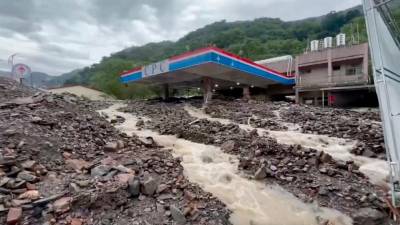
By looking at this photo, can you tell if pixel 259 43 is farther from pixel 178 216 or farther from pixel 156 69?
pixel 178 216

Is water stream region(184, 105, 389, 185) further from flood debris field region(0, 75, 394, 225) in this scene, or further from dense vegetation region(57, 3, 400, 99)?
dense vegetation region(57, 3, 400, 99)

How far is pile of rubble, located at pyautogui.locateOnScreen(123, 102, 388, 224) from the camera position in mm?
6184

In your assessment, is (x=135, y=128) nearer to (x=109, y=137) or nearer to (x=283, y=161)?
(x=109, y=137)

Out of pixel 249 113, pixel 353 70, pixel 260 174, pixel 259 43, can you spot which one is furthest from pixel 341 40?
pixel 259 43

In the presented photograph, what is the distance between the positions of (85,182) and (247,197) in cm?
333

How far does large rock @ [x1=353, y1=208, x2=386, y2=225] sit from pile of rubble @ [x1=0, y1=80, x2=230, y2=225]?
254 centimetres

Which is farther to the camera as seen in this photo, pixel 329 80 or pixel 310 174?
pixel 329 80

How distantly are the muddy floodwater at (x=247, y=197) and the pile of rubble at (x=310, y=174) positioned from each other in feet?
0.83

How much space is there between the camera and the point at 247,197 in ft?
20.9

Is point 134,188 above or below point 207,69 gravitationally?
below

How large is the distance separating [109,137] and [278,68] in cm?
2571

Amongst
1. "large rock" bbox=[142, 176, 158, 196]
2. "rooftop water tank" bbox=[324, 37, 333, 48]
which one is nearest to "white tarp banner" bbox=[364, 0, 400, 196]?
"large rock" bbox=[142, 176, 158, 196]

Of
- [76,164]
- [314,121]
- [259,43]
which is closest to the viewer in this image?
[76,164]

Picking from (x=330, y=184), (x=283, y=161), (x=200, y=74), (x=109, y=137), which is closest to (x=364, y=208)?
(x=330, y=184)
